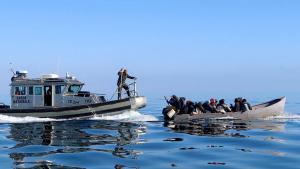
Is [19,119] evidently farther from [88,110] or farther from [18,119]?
[88,110]

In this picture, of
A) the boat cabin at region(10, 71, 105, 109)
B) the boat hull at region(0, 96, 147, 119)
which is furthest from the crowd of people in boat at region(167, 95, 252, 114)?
the boat cabin at region(10, 71, 105, 109)

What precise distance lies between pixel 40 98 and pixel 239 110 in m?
14.3

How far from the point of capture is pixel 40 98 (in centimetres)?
3356

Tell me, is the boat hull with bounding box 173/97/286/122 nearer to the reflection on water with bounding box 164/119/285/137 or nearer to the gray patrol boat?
the reflection on water with bounding box 164/119/285/137

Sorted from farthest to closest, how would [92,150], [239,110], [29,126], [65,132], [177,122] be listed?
[239,110] < [177,122] < [29,126] < [65,132] < [92,150]

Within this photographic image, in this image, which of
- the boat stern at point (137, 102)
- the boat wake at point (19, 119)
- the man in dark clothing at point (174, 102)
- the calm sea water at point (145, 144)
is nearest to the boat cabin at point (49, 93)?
the boat wake at point (19, 119)

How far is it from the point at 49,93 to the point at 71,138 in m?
11.5

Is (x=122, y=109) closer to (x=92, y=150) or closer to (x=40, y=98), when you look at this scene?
(x=40, y=98)

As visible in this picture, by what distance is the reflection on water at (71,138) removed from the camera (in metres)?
17.9

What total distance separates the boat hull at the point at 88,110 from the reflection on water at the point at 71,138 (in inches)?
63.1

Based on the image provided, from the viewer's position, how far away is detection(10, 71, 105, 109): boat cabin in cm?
3334

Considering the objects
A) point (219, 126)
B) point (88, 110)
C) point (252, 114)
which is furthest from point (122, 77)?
point (252, 114)

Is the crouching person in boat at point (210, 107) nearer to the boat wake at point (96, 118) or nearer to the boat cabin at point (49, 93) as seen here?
the boat wake at point (96, 118)

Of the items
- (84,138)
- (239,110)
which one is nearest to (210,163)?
(84,138)
